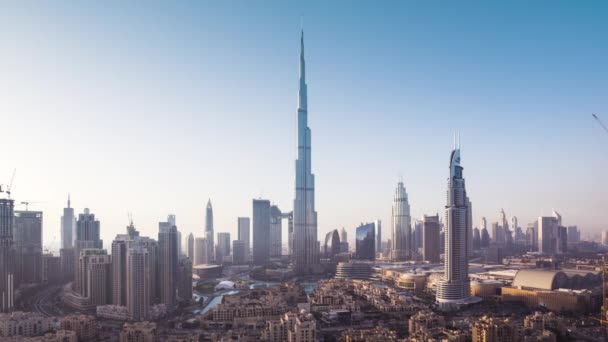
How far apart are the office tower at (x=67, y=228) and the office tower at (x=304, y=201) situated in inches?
675

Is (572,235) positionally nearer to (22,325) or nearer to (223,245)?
(223,245)

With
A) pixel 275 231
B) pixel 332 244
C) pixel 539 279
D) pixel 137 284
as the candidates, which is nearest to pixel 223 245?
pixel 275 231

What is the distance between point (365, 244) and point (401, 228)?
386 cm

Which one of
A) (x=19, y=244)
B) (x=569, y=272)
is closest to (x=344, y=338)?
(x=569, y=272)

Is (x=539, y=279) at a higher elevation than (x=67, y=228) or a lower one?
lower

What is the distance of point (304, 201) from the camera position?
41.2 meters

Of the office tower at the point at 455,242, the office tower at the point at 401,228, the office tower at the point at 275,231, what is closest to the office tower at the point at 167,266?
the office tower at the point at 455,242

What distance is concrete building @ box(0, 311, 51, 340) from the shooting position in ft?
53.5

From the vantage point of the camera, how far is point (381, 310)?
20.9m

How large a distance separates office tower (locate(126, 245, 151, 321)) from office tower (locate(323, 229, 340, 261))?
26.3 meters

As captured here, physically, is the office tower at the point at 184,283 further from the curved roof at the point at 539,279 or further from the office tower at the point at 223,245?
the office tower at the point at 223,245

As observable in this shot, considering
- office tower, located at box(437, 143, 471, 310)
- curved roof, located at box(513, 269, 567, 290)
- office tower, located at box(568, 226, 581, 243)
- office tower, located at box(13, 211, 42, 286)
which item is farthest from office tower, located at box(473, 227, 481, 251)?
office tower, located at box(13, 211, 42, 286)

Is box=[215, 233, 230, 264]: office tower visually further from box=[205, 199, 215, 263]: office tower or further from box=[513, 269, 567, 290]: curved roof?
box=[513, 269, 567, 290]: curved roof

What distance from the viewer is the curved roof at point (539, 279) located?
23.9 m
